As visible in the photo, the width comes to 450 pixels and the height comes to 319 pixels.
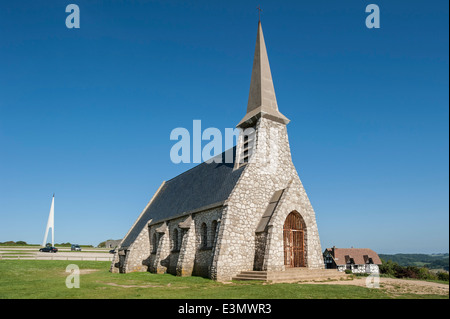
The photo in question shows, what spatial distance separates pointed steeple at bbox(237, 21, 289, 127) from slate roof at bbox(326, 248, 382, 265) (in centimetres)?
4667

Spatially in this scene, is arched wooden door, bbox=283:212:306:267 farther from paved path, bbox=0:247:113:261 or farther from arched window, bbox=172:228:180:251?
paved path, bbox=0:247:113:261

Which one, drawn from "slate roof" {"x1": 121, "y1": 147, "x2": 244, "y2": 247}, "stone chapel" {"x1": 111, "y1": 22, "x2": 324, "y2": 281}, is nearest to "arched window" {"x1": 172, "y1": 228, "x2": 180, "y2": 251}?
"stone chapel" {"x1": 111, "y1": 22, "x2": 324, "y2": 281}

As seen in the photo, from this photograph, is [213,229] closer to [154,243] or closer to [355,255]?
[154,243]

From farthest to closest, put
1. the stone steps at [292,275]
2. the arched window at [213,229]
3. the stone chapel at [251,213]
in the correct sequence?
1. the arched window at [213,229]
2. the stone chapel at [251,213]
3. the stone steps at [292,275]

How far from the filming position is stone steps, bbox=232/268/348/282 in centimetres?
1697

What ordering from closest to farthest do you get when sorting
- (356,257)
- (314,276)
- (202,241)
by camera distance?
(314,276) < (202,241) < (356,257)

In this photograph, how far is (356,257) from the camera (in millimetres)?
61906

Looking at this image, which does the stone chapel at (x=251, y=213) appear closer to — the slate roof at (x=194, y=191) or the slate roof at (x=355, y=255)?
the slate roof at (x=194, y=191)

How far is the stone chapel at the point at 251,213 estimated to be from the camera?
19297 millimetres

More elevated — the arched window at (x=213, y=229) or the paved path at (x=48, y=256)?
the arched window at (x=213, y=229)

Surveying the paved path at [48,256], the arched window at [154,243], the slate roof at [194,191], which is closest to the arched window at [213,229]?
the slate roof at [194,191]
